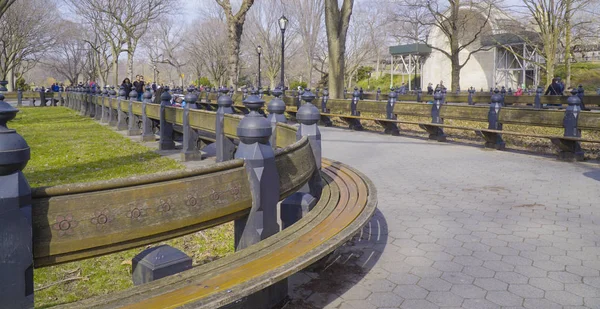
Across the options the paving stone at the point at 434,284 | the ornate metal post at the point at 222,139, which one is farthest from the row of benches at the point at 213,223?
the ornate metal post at the point at 222,139

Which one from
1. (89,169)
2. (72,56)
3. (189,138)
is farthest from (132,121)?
(72,56)

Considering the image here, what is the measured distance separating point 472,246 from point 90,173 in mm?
5801

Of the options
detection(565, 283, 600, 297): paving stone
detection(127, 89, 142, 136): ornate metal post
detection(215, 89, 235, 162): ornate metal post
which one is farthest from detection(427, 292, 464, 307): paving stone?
detection(127, 89, 142, 136): ornate metal post

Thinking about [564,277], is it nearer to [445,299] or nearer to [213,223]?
[445,299]

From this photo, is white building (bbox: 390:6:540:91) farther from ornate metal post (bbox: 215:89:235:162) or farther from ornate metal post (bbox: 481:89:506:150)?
ornate metal post (bbox: 215:89:235:162)

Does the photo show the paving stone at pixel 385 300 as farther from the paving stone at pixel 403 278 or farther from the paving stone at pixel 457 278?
the paving stone at pixel 457 278

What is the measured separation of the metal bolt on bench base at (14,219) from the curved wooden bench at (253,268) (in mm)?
206

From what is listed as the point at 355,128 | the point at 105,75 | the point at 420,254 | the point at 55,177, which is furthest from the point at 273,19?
the point at 420,254

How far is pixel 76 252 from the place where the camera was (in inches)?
82.4

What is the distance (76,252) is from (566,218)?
4726 millimetres

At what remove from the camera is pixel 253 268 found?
237cm

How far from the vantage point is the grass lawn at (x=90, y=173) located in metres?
3.75

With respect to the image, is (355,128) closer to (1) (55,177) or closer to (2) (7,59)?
(1) (55,177)

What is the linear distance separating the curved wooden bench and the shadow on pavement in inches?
19.9
